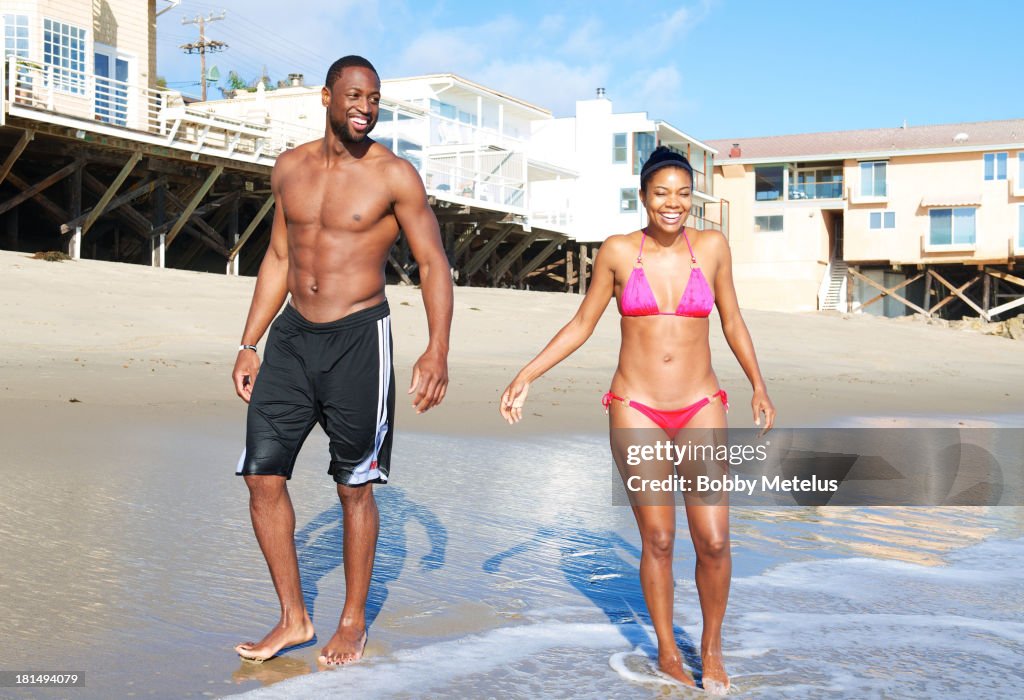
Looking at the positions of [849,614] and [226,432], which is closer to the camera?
[849,614]

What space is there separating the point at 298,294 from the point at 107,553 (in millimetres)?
1525

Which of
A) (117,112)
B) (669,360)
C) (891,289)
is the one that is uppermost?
(117,112)

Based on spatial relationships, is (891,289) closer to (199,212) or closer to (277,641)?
(199,212)

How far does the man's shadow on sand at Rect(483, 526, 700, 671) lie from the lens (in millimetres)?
3910

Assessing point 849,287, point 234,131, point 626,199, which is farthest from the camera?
point 849,287

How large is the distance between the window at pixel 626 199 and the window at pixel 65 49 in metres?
22.4

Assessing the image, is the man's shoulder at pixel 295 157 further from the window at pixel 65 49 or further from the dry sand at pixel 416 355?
the window at pixel 65 49

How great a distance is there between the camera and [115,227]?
24484 mm

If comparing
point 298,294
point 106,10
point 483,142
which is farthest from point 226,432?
point 483,142

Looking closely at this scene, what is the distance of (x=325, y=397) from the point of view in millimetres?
3568

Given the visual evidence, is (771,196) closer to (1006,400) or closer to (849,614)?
(1006,400)

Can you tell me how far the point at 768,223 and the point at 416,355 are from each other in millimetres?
34707

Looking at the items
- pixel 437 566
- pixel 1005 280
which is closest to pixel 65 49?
pixel 437 566

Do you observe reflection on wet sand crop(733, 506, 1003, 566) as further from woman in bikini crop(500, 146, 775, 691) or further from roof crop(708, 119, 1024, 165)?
roof crop(708, 119, 1024, 165)
